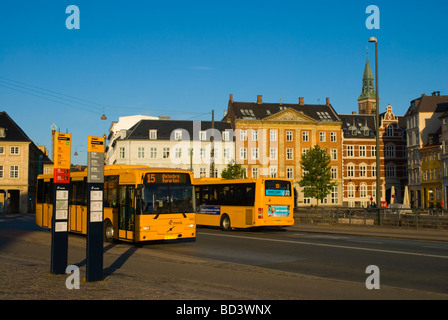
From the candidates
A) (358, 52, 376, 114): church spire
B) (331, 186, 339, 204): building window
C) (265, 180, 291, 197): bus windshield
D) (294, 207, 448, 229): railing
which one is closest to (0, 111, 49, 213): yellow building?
(331, 186, 339, 204): building window

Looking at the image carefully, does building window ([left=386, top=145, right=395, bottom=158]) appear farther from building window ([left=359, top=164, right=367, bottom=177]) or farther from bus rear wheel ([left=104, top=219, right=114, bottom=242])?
bus rear wheel ([left=104, top=219, right=114, bottom=242])

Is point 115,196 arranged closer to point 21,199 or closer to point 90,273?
point 90,273

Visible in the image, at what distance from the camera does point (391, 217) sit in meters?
32.2

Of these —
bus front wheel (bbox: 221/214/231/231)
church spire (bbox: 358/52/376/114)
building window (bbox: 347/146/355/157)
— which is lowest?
bus front wheel (bbox: 221/214/231/231)

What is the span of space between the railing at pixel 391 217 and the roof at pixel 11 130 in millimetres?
53280

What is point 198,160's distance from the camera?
85.7 m

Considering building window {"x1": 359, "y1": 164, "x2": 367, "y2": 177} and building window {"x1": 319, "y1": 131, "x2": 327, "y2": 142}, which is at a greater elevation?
building window {"x1": 319, "y1": 131, "x2": 327, "y2": 142}

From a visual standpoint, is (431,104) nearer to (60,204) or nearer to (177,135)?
(177,135)

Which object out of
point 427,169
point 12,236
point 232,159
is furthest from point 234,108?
point 12,236

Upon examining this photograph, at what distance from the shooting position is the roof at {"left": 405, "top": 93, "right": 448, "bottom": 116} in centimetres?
8062

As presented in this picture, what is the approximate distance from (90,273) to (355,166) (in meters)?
82.3

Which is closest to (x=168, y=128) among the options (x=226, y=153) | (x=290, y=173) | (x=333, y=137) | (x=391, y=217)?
(x=226, y=153)

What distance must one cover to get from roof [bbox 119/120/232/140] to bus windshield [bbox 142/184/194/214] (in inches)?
2550

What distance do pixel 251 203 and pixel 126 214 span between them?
9.47m
